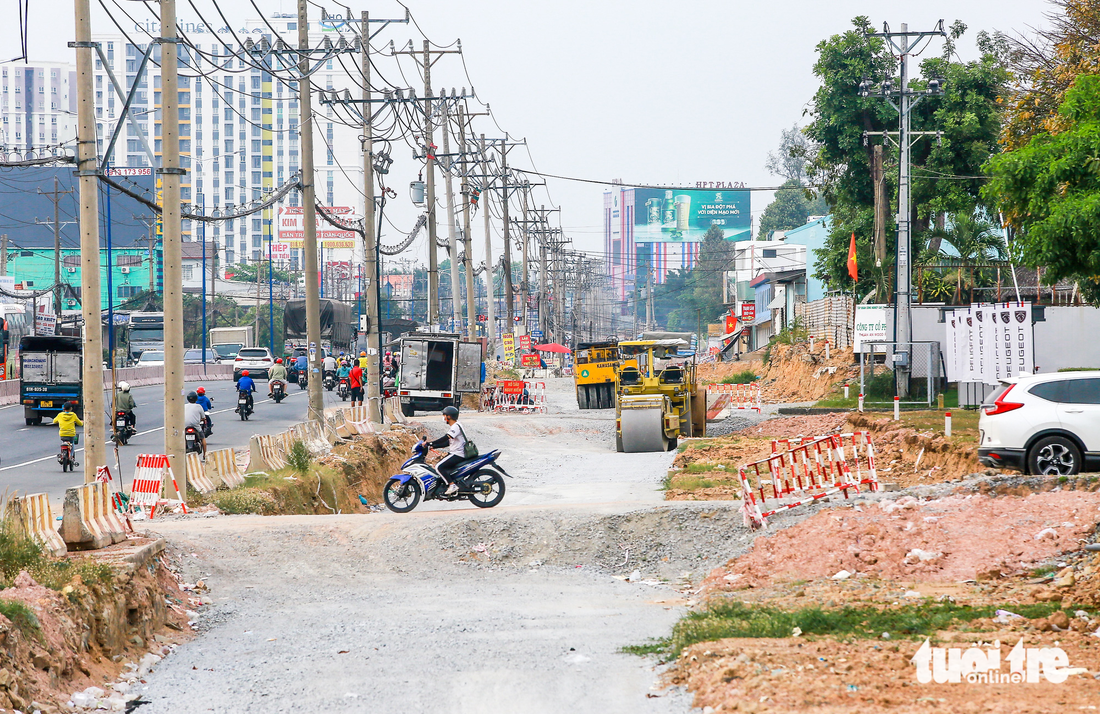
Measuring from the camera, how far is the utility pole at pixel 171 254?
674 inches

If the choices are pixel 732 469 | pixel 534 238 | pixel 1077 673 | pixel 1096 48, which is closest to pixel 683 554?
pixel 1077 673

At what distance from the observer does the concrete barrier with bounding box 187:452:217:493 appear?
18781mm

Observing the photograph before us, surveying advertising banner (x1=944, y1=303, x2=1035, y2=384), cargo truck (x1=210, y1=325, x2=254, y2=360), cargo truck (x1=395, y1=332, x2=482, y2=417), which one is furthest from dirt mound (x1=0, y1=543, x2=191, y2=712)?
cargo truck (x1=210, y1=325, x2=254, y2=360)

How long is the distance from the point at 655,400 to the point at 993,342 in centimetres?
876

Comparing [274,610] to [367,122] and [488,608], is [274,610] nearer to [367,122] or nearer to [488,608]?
[488,608]

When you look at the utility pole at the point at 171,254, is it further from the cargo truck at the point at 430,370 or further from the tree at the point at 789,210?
the tree at the point at 789,210

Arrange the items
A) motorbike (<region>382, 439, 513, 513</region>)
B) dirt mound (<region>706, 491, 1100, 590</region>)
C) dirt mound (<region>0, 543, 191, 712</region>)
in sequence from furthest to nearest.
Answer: motorbike (<region>382, 439, 513, 513</region>)
dirt mound (<region>706, 491, 1100, 590</region>)
dirt mound (<region>0, 543, 191, 712</region>)

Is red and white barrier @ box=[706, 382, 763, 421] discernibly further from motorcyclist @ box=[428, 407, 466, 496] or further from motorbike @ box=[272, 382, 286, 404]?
motorcyclist @ box=[428, 407, 466, 496]

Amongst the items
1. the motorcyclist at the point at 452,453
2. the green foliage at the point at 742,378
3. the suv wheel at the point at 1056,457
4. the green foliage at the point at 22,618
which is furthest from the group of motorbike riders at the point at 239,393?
the green foliage at the point at 742,378

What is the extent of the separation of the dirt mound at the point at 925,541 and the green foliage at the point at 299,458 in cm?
1111

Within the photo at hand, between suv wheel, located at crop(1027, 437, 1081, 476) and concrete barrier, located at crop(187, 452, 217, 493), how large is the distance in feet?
42.5

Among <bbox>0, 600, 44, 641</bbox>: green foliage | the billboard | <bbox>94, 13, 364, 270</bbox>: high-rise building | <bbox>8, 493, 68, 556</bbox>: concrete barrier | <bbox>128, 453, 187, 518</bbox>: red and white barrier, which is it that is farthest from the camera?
<bbox>94, 13, 364, 270</bbox>: high-rise building

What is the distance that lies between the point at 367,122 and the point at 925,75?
25.7m

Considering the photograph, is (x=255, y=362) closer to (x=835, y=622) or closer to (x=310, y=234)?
(x=310, y=234)
